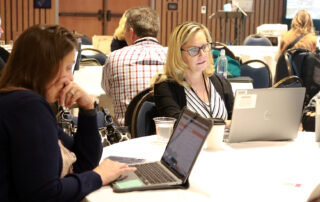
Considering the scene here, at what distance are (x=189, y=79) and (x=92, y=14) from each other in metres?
8.80

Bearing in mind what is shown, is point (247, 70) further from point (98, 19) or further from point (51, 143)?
point (98, 19)

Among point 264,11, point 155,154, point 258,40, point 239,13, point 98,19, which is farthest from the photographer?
point 264,11

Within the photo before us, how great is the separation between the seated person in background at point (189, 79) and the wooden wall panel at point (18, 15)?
26.9ft

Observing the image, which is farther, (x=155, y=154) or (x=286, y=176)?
(x=155, y=154)

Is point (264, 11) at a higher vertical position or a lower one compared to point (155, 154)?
higher

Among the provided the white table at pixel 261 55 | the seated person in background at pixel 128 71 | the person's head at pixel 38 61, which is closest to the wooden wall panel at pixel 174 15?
the white table at pixel 261 55

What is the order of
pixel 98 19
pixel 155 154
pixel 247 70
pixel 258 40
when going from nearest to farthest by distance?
1. pixel 155 154
2. pixel 247 70
3. pixel 258 40
4. pixel 98 19

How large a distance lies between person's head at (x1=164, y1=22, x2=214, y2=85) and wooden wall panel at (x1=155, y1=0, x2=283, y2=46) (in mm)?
8819

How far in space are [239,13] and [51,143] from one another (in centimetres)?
921

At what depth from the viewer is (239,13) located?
10305 mm

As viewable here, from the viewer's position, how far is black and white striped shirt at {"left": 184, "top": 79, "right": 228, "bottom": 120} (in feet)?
9.82

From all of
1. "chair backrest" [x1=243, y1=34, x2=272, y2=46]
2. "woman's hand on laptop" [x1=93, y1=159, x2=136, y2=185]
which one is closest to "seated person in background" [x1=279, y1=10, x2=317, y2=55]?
"chair backrest" [x1=243, y1=34, x2=272, y2=46]

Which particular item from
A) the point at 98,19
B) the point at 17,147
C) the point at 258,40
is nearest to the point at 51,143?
the point at 17,147

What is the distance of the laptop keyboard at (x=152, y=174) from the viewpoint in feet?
5.63
